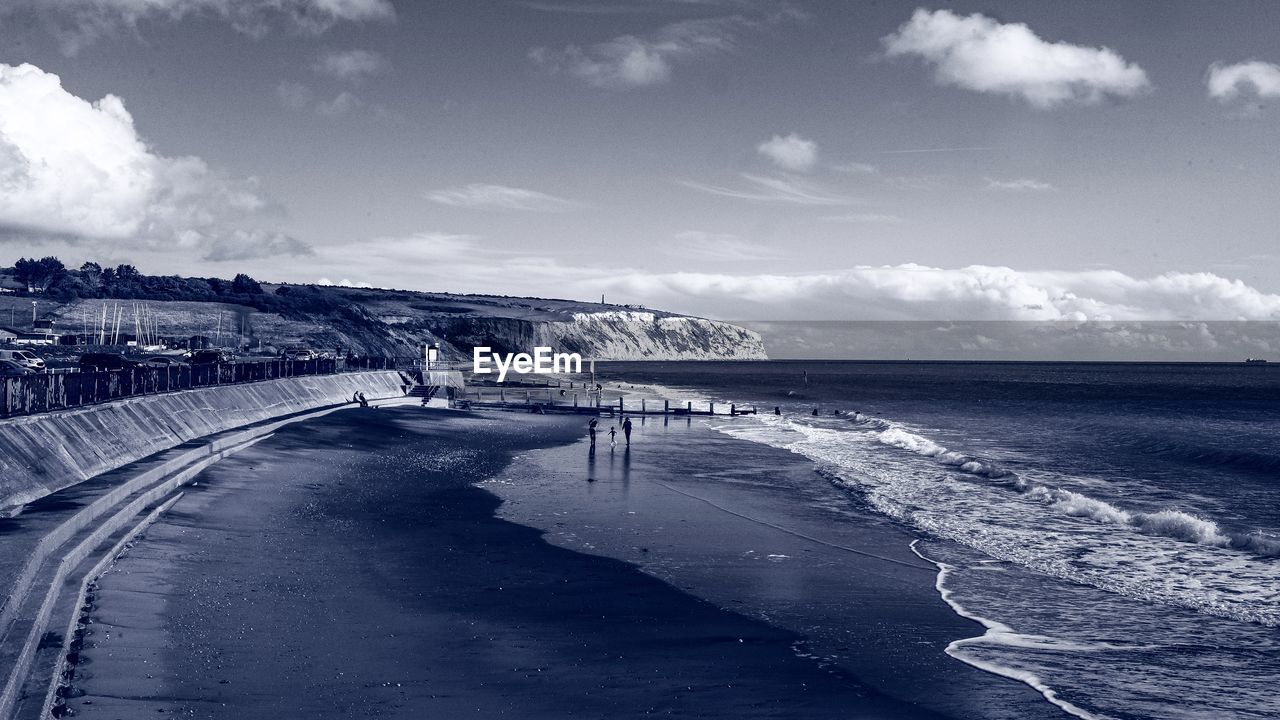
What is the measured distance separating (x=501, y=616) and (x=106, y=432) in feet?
44.3

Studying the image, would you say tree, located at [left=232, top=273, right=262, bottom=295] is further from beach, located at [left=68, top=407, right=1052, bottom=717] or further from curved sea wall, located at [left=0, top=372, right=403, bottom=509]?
beach, located at [left=68, top=407, right=1052, bottom=717]

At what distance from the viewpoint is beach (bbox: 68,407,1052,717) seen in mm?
9781

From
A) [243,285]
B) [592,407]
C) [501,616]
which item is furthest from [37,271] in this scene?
[501,616]

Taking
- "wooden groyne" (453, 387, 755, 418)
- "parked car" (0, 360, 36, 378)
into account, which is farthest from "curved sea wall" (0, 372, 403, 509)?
"wooden groyne" (453, 387, 755, 418)

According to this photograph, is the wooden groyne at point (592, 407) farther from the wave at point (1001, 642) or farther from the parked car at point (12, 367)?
the wave at point (1001, 642)

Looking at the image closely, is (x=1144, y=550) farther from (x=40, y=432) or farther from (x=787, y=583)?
(x=40, y=432)

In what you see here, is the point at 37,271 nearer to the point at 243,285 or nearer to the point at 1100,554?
the point at 243,285

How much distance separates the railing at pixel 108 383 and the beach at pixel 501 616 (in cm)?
375

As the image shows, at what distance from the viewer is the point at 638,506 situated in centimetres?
2403

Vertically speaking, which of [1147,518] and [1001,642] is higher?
[1147,518]

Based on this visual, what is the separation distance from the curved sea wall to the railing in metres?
0.47

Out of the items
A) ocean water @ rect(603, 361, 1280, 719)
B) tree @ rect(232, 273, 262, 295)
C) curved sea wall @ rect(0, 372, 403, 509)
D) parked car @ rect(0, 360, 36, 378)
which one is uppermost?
tree @ rect(232, 273, 262, 295)

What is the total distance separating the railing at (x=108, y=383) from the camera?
1891 centimetres

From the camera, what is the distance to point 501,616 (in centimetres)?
1312
